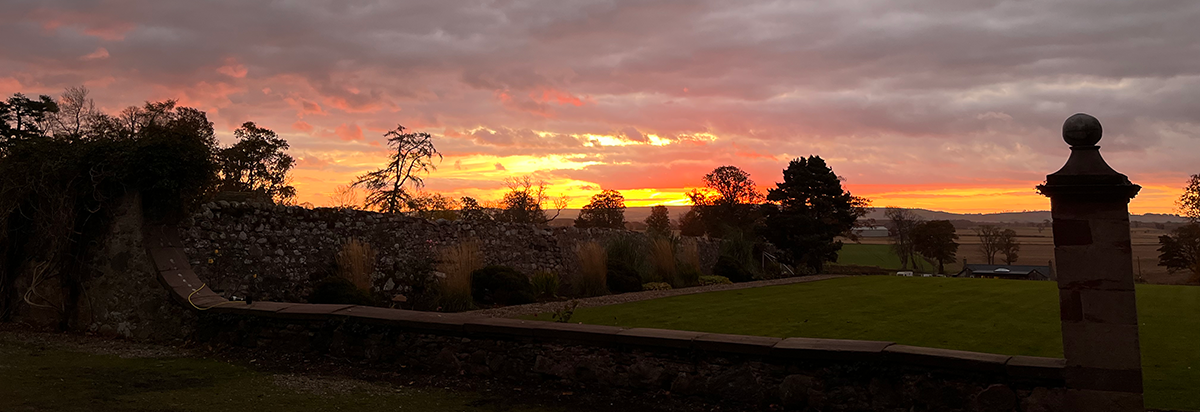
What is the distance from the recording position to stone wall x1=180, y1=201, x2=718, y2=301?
932cm

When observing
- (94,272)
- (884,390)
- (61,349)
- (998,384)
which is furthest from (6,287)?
(998,384)

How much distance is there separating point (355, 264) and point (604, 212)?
26300 millimetres

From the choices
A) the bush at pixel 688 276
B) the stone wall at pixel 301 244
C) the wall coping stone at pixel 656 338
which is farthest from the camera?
the bush at pixel 688 276

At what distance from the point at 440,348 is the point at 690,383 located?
2207 millimetres

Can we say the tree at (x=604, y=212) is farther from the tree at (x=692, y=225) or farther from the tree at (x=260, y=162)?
the tree at (x=260, y=162)

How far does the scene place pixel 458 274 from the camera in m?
11.6

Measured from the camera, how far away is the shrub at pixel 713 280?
16953 mm

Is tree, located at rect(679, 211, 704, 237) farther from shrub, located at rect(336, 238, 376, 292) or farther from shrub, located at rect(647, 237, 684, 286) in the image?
shrub, located at rect(336, 238, 376, 292)

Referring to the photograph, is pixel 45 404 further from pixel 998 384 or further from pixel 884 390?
→ pixel 998 384

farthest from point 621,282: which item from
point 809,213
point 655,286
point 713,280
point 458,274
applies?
point 809,213

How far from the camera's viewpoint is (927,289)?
1298cm

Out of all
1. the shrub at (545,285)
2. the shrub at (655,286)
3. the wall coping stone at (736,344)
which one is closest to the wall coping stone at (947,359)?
the wall coping stone at (736,344)

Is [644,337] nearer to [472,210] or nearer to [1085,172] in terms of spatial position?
[1085,172]

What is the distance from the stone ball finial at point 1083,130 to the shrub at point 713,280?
42.2ft
